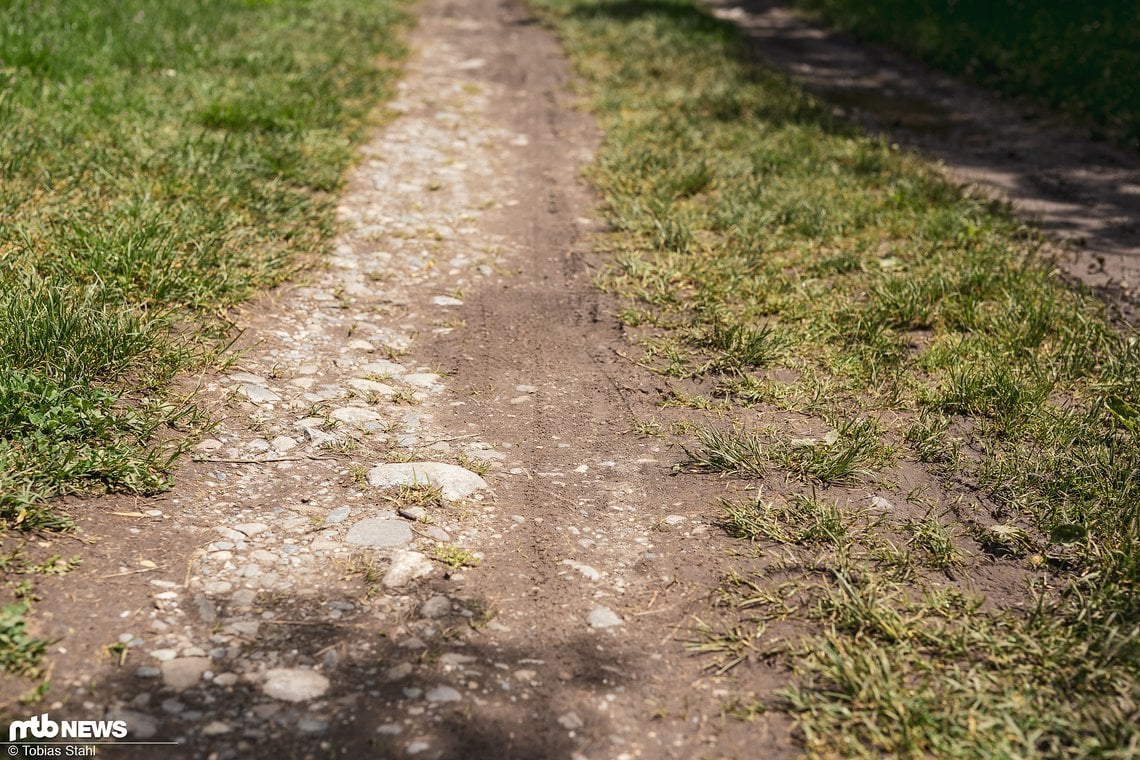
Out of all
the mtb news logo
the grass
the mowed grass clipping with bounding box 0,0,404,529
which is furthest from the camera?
the mowed grass clipping with bounding box 0,0,404,529

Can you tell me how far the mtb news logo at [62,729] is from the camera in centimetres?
220

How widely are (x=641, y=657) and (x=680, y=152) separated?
5232 millimetres

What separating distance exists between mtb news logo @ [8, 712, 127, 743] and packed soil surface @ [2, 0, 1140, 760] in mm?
30

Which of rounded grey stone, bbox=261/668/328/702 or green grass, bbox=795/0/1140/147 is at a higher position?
green grass, bbox=795/0/1140/147

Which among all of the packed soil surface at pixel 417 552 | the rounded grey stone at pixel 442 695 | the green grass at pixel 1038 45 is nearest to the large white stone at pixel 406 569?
the packed soil surface at pixel 417 552

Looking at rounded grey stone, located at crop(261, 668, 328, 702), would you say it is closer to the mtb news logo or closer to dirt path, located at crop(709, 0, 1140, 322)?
the mtb news logo

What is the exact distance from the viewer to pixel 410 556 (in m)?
3.02

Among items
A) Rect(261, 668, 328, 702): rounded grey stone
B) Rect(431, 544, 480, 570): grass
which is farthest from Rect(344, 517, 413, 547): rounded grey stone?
Rect(261, 668, 328, 702): rounded grey stone

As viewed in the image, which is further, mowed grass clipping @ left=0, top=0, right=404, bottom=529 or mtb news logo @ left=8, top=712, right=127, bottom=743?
mowed grass clipping @ left=0, top=0, right=404, bottom=529

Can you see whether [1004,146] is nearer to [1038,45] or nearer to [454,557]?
[1038,45]

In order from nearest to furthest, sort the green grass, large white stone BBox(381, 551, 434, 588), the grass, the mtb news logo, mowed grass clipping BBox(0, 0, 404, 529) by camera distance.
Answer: the mtb news logo
large white stone BBox(381, 551, 434, 588)
the grass
mowed grass clipping BBox(0, 0, 404, 529)
the green grass

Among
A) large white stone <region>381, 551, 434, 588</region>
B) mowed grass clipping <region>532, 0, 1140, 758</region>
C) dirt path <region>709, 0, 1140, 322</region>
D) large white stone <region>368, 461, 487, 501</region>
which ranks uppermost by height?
dirt path <region>709, 0, 1140, 322</region>

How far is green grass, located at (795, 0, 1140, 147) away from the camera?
30.4 ft

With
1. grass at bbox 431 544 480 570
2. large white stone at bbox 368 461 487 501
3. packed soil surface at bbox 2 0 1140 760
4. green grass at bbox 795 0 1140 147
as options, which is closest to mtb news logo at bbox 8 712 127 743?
packed soil surface at bbox 2 0 1140 760
